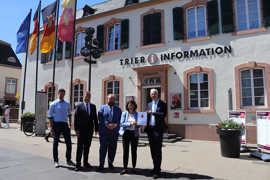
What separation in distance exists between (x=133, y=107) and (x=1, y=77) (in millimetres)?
33308

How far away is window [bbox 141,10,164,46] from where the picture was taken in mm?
12884

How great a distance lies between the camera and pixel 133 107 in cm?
503

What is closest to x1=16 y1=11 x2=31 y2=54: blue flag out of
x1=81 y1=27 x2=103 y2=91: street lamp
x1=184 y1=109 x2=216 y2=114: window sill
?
x1=81 y1=27 x2=103 y2=91: street lamp

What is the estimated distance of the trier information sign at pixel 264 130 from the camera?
22.5 feet

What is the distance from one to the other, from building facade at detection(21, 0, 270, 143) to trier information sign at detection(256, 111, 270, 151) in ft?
8.54

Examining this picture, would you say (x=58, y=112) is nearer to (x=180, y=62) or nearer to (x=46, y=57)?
(x=180, y=62)

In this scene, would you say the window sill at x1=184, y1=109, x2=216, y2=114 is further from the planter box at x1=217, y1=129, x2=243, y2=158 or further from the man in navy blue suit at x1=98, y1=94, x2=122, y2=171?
the man in navy blue suit at x1=98, y1=94, x2=122, y2=171

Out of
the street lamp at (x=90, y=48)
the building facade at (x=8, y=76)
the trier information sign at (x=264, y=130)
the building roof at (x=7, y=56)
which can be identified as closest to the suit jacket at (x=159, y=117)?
the trier information sign at (x=264, y=130)

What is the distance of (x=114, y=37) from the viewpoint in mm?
14664

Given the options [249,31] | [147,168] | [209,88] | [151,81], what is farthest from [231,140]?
[151,81]

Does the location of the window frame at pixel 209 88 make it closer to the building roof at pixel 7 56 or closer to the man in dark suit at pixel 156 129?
the man in dark suit at pixel 156 129

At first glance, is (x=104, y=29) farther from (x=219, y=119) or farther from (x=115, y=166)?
(x=115, y=166)

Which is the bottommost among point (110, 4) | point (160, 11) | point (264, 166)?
point (264, 166)

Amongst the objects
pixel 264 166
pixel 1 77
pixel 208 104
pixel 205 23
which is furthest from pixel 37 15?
pixel 1 77
